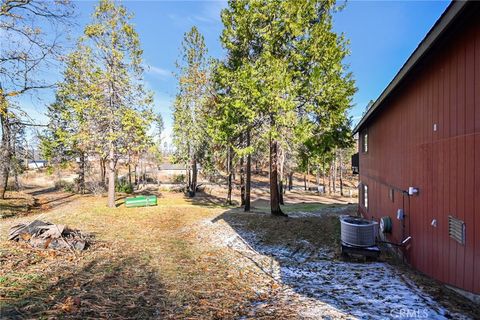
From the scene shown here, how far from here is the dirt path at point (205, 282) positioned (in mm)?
3988

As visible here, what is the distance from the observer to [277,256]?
A: 778 centimetres

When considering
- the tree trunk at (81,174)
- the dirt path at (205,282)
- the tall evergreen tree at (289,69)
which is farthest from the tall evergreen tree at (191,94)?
the dirt path at (205,282)

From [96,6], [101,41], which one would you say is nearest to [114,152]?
[101,41]

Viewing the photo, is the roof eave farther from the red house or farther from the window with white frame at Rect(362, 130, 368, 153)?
the window with white frame at Rect(362, 130, 368, 153)

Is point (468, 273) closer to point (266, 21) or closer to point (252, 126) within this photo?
point (252, 126)

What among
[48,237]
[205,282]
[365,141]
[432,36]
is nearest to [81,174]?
[48,237]

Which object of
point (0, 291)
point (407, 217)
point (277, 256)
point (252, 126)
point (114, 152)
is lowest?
point (277, 256)

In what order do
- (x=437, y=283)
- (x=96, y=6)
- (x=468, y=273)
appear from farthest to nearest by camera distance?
(x=96, y=6), (x=437, y=283), (x=468, y=273)

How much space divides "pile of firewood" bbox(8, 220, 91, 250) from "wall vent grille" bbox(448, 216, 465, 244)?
8280mm

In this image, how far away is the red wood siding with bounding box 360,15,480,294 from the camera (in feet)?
14.4

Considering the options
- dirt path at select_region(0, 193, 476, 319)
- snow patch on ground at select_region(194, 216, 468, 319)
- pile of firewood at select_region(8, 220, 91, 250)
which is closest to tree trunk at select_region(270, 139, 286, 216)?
dirt path at select_region(0, 193, 476, 319)

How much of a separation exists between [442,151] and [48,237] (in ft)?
30.5

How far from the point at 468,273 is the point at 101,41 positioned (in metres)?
17.3

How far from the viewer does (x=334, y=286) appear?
5.30 meters
